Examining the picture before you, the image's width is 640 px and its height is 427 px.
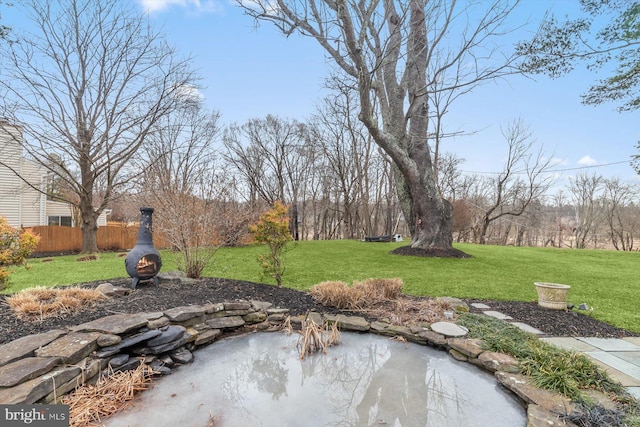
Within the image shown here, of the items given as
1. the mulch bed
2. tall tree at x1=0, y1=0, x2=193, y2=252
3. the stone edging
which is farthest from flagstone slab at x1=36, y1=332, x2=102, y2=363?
tall tree at x1=0, y1=0, x2=193, y2=252

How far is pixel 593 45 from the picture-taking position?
513 cm

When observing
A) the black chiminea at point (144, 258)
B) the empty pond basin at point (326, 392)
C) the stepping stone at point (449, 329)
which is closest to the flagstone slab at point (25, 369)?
A: the empty pond basin at point (326, 392)

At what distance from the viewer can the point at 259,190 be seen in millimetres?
17219

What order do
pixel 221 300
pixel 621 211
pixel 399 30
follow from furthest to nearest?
pixel 621 211, pixel 399 30, pixel 221 300

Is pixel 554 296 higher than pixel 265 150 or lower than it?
lower

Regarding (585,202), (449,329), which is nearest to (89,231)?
(449,329)

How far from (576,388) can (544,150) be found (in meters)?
16.6

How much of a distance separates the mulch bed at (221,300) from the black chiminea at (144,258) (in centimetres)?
18

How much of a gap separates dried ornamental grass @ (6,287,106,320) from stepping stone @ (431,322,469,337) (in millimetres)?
3701

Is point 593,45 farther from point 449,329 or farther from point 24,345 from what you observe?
point 24,345

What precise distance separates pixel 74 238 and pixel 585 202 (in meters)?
30.5

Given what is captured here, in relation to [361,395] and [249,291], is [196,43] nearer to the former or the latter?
[249,291]

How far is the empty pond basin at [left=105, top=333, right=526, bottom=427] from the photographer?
1.96 m

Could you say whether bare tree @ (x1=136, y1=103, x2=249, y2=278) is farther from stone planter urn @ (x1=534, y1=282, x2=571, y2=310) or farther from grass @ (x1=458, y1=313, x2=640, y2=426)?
stone planter urn @ (x1=534, y1=282, x2=571, y2=310)
